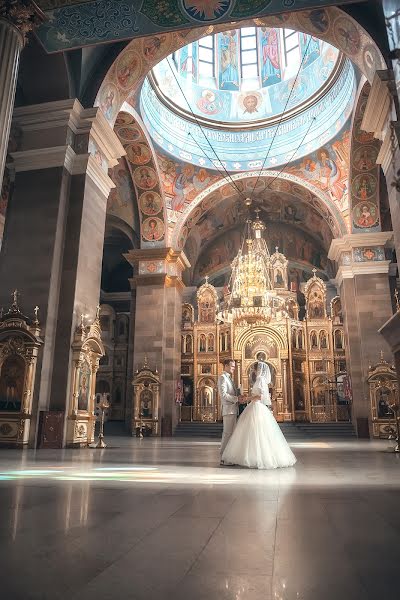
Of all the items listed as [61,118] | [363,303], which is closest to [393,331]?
[61,118]

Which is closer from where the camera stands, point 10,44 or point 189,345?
point 10,44

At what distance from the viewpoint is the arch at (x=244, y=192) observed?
17.0 m

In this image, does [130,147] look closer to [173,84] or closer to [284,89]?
[173,84]

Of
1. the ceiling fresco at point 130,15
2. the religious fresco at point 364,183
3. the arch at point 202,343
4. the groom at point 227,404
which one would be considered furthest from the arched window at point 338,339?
the groom at point 227,404

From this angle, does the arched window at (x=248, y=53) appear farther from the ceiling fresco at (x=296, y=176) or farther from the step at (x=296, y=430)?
the step at (x=296, y=430)

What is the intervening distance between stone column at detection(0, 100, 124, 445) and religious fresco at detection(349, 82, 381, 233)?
8772mm

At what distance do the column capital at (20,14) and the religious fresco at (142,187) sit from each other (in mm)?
8201

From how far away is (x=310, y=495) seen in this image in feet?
10.5

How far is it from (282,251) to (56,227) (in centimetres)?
1533

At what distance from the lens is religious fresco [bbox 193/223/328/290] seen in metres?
22.0

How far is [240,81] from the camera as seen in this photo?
19641 mm

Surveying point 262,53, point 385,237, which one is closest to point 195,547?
point 385,237

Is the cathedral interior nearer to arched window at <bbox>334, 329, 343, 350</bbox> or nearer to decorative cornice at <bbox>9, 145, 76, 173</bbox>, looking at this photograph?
decorative cornice at <bbox>9, 145, 76, 173</bbox>

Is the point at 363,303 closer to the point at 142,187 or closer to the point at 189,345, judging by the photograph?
the point at 189,345
